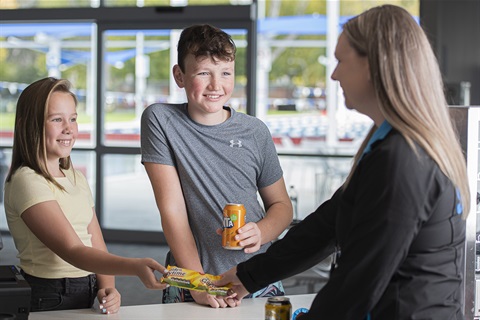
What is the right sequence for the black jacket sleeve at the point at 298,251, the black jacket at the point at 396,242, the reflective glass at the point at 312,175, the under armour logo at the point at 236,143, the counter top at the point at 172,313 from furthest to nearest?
the reflective glass at the point at 312,175 < the under armour logo at the point at 236,143 < the counter top at the point at 172,313 < the black jacket sleeve at the point at 298,251 < the black jacket at the point at 396,242

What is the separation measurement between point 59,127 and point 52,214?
328 millimetres

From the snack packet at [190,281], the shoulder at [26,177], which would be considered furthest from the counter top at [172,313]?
the shoulder at [26,177]

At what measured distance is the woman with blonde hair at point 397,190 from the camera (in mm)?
1430

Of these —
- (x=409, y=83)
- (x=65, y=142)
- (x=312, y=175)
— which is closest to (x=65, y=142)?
(x=65, y=142)

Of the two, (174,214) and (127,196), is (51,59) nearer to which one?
(127,196)

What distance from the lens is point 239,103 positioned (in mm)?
7840

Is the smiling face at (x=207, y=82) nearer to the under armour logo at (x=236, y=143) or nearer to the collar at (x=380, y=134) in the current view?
the under armour logo at (x=236, y=143)

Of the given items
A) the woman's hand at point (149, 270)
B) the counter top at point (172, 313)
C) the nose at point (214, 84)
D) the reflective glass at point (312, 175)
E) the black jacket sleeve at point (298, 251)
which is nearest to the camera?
the black jacket sleeve at point (298, 251)

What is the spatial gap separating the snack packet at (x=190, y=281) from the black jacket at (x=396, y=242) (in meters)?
0.54

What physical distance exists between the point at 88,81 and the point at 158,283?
6410mm

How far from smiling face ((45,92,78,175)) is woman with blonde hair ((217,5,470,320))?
3.86 feet

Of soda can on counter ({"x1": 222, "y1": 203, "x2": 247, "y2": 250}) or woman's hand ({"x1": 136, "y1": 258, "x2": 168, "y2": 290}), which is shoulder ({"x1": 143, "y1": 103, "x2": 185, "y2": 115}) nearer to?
soda can on counter ({"x1": 222, "y1": 203, "x2": 247, "y2": 250})

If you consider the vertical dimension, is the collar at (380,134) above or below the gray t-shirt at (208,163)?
above

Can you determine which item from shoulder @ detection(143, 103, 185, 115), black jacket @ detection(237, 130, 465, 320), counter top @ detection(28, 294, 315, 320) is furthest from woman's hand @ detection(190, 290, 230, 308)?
black jacket @ detection(237, 130, 465, 320)
